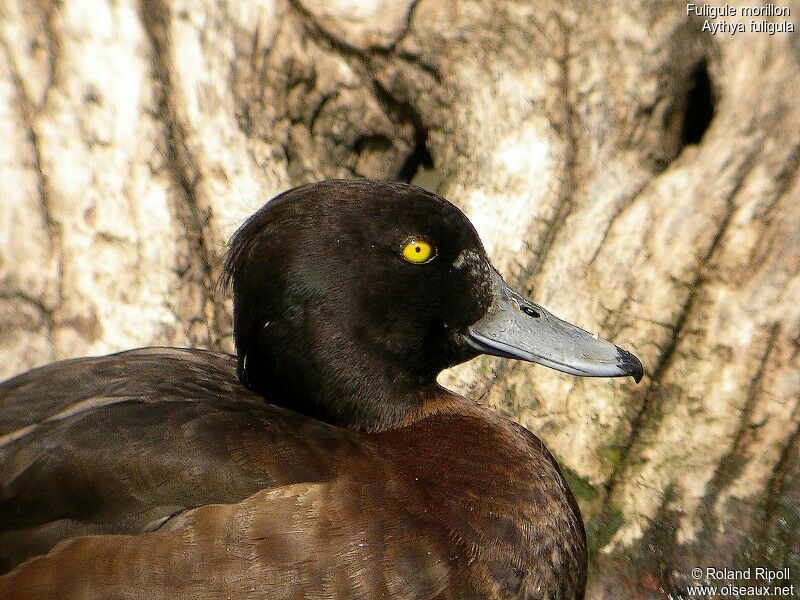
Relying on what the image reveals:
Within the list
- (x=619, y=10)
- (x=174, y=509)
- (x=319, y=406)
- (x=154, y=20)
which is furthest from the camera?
(x=619, y=10)

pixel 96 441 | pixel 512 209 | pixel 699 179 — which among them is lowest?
pixel 96 441

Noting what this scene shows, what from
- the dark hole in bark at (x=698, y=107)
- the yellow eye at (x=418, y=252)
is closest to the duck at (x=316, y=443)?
the yellow eye at (x=418, y=252)

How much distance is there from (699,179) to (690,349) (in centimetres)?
73

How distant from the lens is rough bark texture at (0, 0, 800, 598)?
3.06 metres

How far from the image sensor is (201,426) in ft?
6.90

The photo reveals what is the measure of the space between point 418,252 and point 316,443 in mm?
590

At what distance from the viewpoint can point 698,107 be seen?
154 inches

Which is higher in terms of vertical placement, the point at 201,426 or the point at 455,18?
the point at 455,18

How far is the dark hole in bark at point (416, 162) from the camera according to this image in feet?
13.8

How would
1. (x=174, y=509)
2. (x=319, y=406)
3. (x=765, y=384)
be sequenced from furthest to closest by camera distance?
(x=765, y=384)
(x=319, y=406)
(x=174, y=509)

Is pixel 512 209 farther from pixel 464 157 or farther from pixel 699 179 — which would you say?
pixel 699 179

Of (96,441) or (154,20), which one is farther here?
(154,20)

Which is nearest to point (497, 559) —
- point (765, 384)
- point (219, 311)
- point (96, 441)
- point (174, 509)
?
point (174, 509)

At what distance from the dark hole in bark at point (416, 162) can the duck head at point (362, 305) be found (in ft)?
5.70
